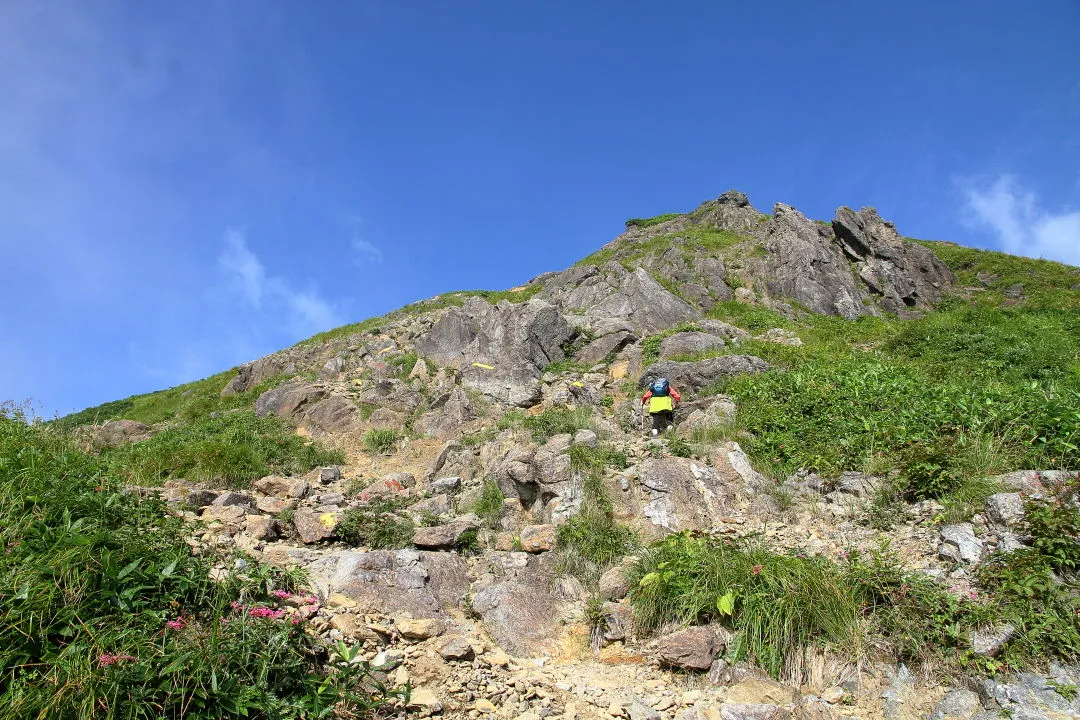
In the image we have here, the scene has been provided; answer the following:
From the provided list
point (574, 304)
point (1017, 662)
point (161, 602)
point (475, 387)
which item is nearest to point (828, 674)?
point (1017, 662)

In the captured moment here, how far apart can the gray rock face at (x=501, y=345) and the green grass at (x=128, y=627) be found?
37.2 feet

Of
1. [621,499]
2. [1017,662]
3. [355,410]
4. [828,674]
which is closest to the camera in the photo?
[1017,662]

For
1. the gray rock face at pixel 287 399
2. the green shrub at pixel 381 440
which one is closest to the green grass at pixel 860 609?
the green shrub at pixel 381 440

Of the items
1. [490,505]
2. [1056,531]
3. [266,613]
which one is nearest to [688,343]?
[490,505]

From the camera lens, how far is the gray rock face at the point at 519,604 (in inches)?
227

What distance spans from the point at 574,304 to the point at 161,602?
19.9 meters

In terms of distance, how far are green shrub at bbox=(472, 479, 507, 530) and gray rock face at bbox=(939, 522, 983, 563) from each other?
18.6 ft

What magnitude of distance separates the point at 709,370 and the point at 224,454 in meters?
10.9

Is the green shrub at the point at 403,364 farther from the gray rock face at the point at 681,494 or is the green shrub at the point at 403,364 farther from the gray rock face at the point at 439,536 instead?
the gray rock face at the point at 681,494

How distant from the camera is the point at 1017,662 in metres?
4.39

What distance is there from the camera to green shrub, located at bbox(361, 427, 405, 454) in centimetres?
Result: 1375

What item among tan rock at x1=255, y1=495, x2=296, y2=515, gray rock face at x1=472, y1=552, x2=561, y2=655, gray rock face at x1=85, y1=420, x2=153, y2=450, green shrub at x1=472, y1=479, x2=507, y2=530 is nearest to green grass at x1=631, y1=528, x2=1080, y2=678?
gray rock face at x1=472, y1=552, x2=561, y2=655

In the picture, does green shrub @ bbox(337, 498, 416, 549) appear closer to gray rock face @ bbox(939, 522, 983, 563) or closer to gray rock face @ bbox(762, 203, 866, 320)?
gray rock face @ bbox(939, 522, 983, 563)

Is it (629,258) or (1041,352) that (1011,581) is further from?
(629,258)
